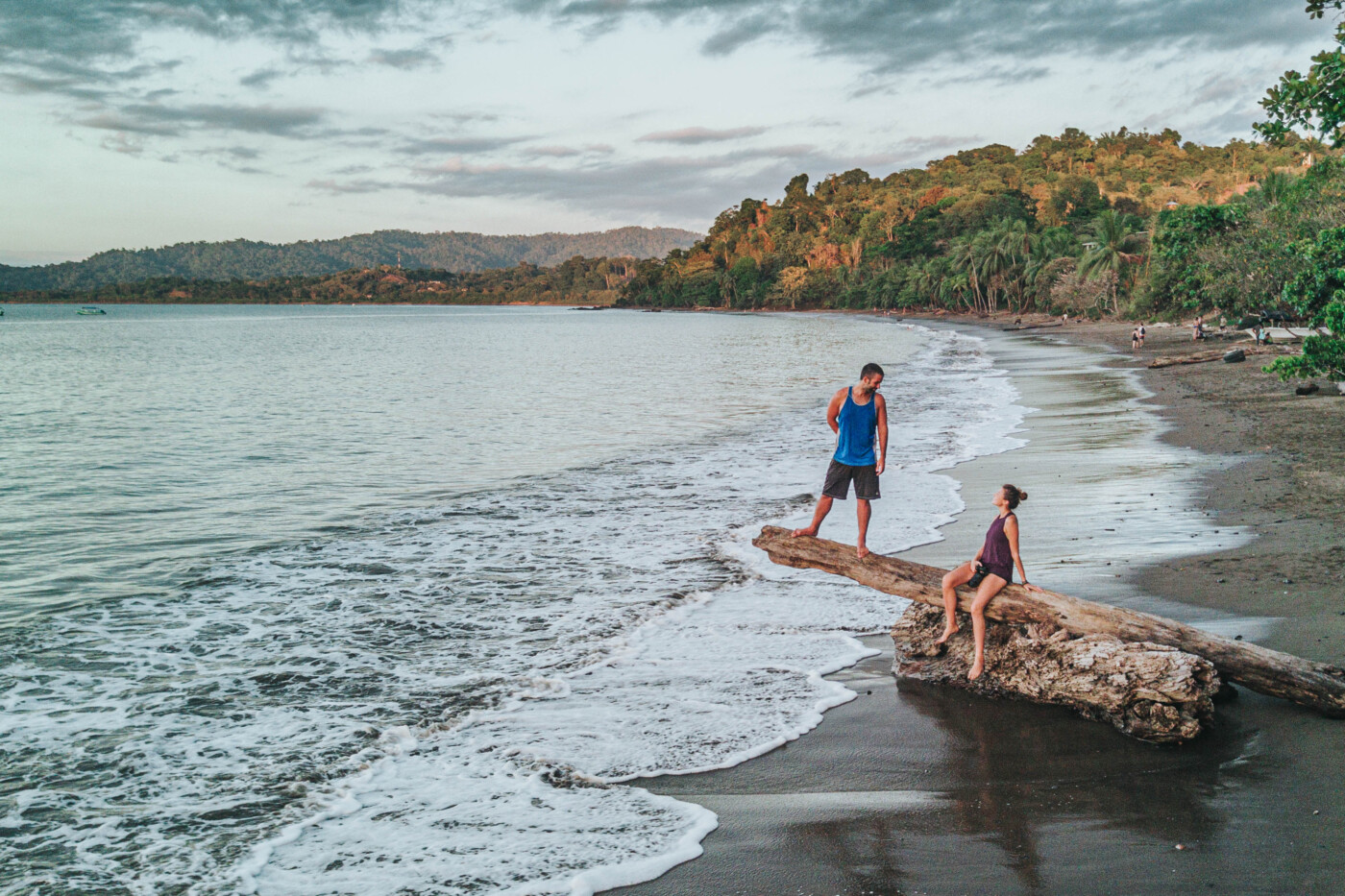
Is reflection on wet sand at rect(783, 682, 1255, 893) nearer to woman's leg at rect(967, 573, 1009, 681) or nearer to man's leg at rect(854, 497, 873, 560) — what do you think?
woman's leg at rect(967, 573, 1009, 681)

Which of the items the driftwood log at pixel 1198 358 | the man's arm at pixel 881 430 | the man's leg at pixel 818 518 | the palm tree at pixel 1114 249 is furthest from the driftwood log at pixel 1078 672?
the palm tree at pixel 1114 249

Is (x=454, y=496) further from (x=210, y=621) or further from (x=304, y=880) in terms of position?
(x=304, y=880)

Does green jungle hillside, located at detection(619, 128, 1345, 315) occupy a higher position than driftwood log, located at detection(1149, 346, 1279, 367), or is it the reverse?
green jungle hillside, located at detection(619, 128, 1345, 315)

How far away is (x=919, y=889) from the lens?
400cm

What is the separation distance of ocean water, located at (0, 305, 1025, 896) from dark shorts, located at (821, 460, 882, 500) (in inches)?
49.3

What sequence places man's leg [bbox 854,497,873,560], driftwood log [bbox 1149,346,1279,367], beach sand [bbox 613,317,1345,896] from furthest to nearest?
driftwood log [bbox 1149,346,1279,367] → man's leg [bbox 854,497,873,560] → beach sand [bbox 613,317,1345,896]

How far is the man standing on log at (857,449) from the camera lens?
745 cm

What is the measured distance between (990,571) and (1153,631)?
106 cm

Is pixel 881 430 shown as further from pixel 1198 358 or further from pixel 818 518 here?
pixel 1198 358

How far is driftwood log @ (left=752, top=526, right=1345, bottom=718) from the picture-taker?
17.7 feet

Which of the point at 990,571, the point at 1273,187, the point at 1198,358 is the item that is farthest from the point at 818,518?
the point at 1273,187

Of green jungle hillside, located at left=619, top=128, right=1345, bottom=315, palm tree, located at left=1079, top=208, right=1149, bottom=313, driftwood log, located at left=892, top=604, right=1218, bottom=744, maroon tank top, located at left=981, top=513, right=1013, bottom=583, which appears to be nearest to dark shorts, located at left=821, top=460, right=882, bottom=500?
driftwood log, located at left=892, top=604, right=1218, bottom=744

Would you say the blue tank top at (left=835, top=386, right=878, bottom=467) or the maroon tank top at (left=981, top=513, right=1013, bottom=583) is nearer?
the maroon tank top at (left=981, top=513, right=1013, bottom=583)

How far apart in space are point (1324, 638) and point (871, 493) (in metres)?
3.41
